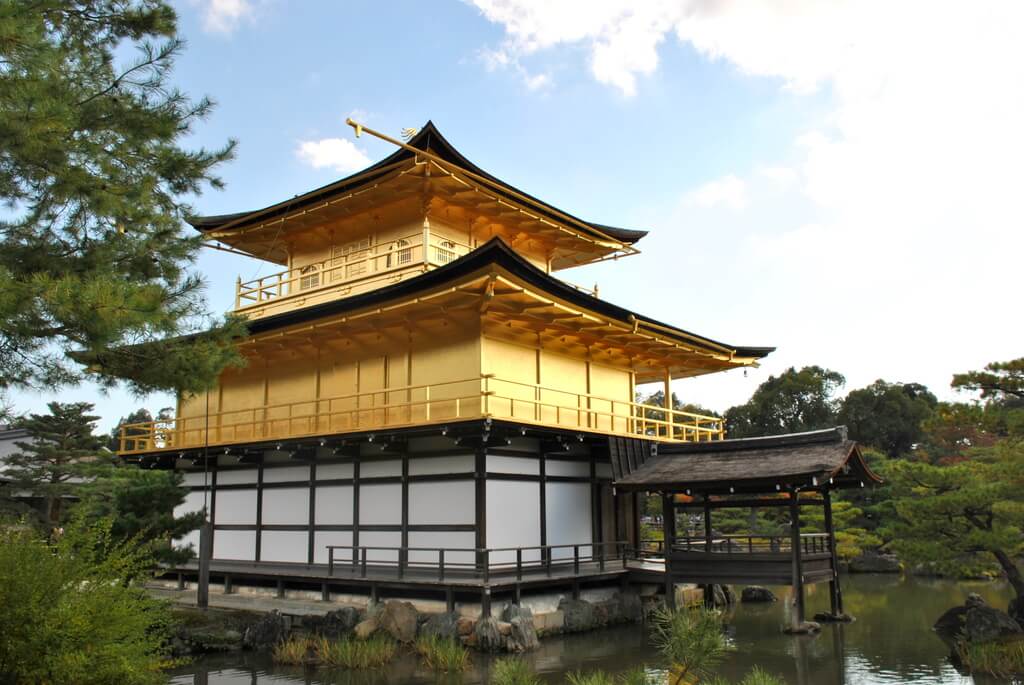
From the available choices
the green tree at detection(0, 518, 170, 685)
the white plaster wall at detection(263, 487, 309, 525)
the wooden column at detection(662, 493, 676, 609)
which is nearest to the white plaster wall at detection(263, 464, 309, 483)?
the white plaster wall at detection(263, 487, 309, 525)

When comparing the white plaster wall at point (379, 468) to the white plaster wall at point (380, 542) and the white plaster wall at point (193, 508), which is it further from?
the white plaster wall at point (193, 508)

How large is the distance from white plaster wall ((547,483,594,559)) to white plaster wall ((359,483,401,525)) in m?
3.44

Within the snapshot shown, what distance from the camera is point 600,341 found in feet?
70.4

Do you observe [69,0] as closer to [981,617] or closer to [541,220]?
[541,220]

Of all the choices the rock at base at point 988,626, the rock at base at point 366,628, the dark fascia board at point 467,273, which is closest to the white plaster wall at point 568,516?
the dark fascia board at point 467,273

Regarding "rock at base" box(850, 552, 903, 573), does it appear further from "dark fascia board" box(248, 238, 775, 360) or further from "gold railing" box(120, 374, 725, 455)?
"dark fascia board" box(248, 238, 775, 360)

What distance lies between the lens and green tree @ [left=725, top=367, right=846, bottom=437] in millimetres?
53531

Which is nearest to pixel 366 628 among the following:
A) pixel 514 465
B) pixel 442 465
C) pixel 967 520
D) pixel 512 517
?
pixel 442 465

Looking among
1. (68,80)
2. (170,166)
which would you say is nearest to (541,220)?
(170,166)

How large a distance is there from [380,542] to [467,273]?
6.56 meters

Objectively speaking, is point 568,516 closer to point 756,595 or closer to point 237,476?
point 756,595

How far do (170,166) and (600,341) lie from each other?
13.0 m

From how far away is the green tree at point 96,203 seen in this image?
7828 mm

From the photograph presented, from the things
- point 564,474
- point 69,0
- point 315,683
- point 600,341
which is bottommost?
point 315,683
